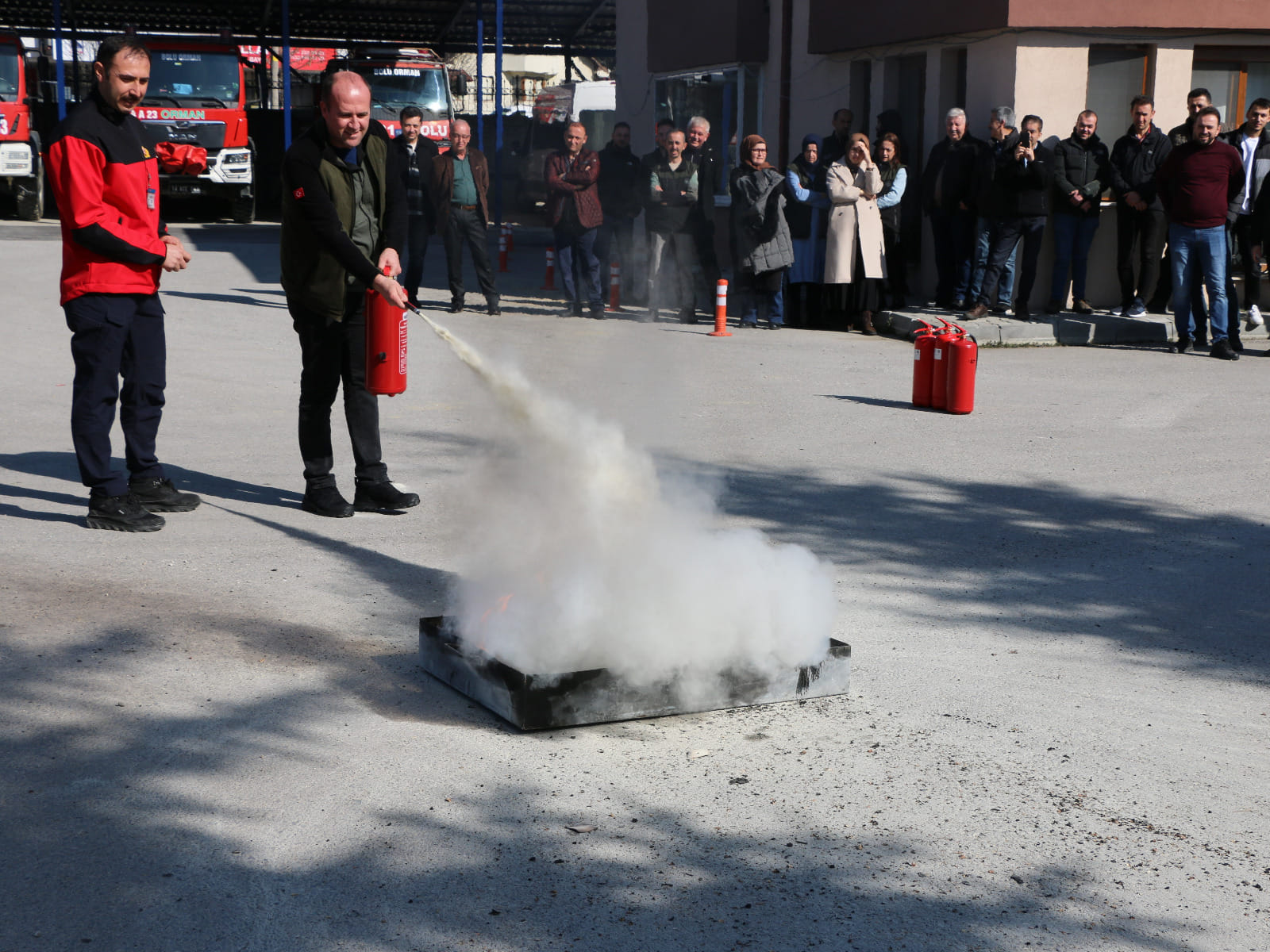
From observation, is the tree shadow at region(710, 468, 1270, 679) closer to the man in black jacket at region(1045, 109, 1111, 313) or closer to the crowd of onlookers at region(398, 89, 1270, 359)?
the crowd of onlookers at region(398, 89, 1270, 359)

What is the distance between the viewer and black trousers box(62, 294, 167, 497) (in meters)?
6.39

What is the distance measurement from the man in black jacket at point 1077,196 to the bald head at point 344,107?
9365mm

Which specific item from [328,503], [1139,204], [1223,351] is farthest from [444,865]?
[1139,204]

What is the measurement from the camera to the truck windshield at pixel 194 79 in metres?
24.6

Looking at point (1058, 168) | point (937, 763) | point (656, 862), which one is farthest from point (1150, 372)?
point (656, 862)

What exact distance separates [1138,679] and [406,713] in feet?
8.32

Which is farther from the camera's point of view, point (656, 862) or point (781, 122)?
point (781, 122)

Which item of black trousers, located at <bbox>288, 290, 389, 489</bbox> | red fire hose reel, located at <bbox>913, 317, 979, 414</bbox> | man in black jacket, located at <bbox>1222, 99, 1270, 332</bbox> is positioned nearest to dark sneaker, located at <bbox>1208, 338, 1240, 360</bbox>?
man in black jacket, located at <bbox>1222, 99, 1270, 332</bbox>

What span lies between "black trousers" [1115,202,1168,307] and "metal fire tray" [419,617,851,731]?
429 inches

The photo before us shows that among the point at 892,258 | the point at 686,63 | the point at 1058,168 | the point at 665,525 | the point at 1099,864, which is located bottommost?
the point at 1099,864

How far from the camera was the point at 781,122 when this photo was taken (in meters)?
18.4

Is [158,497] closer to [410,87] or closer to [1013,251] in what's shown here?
[1013,251]

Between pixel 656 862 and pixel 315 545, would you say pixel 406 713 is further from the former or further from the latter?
A: pixel 315 545

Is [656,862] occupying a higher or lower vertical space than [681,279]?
lower
